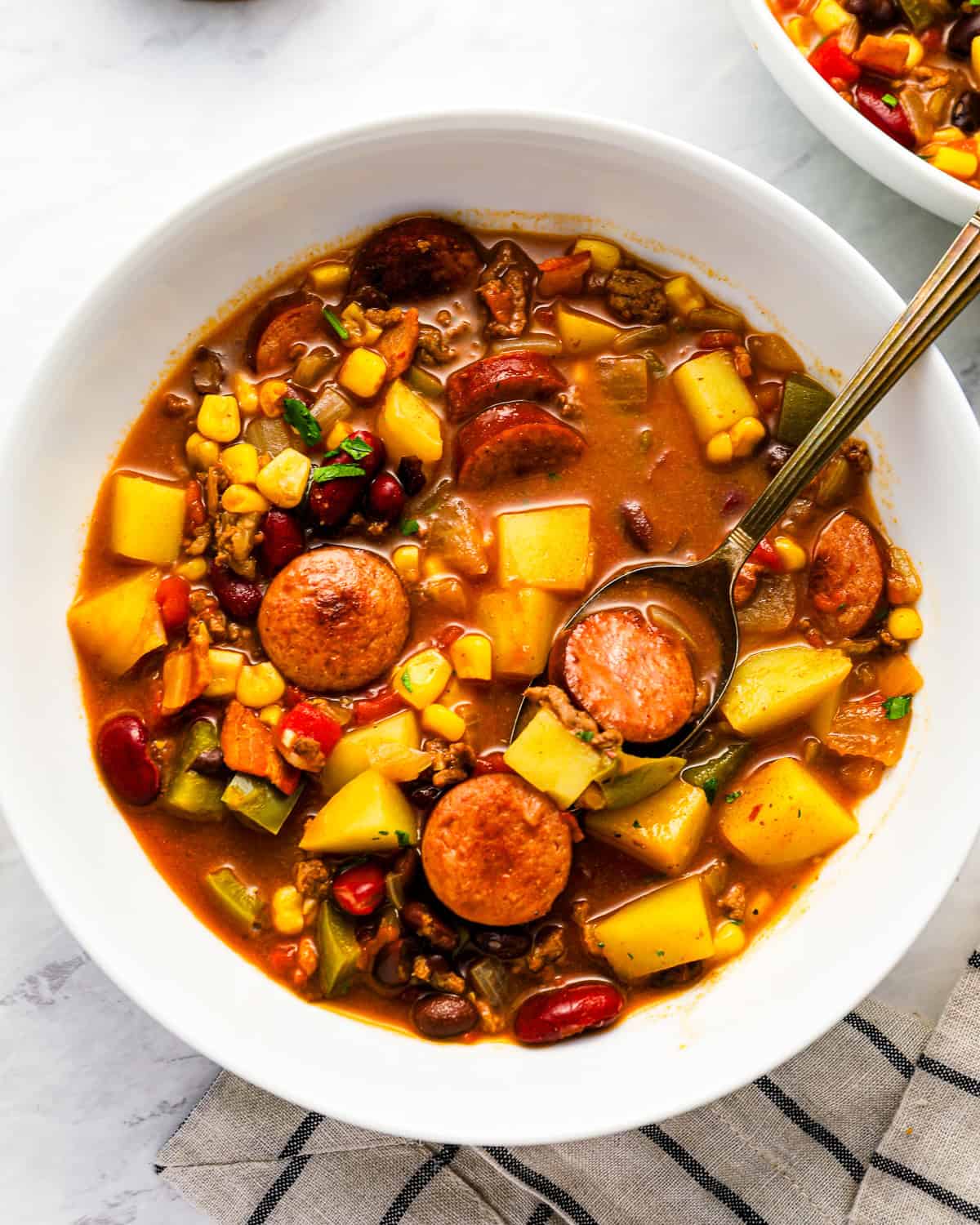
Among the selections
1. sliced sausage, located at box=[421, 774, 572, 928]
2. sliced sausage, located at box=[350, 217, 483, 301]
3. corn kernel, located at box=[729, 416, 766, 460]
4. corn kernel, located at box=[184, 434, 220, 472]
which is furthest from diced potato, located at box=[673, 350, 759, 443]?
corn kernel, located at box=[184, 434, 220, 472]

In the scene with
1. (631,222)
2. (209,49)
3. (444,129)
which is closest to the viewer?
(444,129)

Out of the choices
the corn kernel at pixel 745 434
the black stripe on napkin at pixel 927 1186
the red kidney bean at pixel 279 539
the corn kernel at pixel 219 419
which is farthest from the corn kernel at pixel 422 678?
the black stripe on napkin at pixel 927 1186

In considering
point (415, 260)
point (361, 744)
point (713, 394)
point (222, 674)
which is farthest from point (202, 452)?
point (713, 394)

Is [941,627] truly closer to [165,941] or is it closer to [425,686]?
[425,686]

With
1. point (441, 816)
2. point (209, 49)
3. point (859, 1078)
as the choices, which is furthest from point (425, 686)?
point (209, 49)

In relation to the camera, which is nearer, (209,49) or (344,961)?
(344,961)

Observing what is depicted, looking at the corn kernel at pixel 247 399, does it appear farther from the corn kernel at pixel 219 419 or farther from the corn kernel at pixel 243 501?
the corn kernel at pixel 243 501
